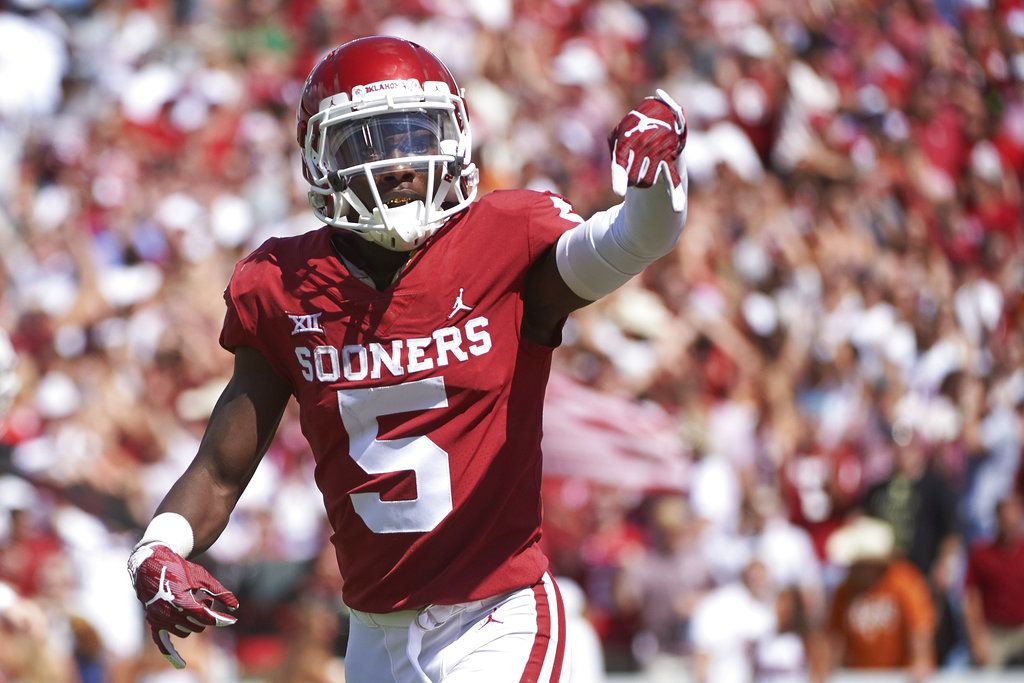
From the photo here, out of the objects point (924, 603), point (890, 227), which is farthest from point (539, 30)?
point (924, 603)

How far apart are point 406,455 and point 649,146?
0.91 m

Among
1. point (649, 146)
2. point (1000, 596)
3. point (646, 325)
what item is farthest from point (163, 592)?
point (646, 325)

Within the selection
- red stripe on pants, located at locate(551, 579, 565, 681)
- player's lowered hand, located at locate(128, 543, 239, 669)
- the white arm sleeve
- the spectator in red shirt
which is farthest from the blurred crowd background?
the white arm sleeve

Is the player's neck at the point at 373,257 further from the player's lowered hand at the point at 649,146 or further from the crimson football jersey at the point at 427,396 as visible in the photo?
the player's lowered hand at the point at 649,146

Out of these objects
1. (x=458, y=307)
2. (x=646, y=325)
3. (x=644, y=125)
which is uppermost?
(x=644, y=125)

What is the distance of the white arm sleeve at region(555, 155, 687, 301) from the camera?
3.34 metres

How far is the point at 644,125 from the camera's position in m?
3.20

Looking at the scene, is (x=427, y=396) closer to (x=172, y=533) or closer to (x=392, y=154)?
(x=392, y=154)

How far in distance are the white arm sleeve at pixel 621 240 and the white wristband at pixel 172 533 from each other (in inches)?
39.8

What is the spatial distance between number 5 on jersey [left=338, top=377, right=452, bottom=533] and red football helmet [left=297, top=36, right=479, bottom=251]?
321 millimetres

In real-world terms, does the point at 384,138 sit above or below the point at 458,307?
above

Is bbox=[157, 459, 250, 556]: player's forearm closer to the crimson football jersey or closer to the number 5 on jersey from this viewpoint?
the crimson football jersey


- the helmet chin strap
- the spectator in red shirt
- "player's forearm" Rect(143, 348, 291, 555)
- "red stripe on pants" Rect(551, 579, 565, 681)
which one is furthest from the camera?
the spectator in red shirt

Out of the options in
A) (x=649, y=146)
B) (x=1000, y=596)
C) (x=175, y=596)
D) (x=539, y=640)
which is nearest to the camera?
(x=649, y=146)
